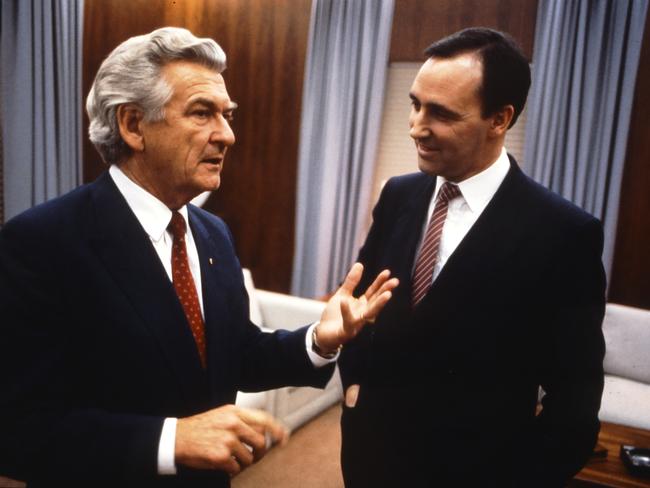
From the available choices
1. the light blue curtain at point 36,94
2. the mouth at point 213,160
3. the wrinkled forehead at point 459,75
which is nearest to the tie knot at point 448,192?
the wrinkled forehead at point 459,75

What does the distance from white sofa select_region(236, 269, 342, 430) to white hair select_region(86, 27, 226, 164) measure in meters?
2.00

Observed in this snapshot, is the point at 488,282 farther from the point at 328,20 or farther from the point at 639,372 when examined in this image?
the point at 328,20

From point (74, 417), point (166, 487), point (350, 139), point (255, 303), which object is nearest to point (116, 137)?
point (74, 417)

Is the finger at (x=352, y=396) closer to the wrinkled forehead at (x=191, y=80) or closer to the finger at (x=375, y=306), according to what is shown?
the finger at (x=375, y=306)

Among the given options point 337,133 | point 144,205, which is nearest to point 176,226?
point 144,205

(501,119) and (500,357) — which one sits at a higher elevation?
(501,119)

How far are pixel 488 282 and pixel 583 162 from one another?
7.96 ft

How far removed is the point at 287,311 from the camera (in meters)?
3.50

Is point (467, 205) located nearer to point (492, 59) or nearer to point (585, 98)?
point (492, 59)

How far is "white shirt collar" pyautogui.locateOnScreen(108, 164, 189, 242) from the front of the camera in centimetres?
116

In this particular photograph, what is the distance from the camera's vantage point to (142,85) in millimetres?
1149

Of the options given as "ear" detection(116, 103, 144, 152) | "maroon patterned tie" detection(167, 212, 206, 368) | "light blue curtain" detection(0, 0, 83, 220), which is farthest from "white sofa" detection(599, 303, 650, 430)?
"light blue curtain" detection(0, 0, 83, 220)

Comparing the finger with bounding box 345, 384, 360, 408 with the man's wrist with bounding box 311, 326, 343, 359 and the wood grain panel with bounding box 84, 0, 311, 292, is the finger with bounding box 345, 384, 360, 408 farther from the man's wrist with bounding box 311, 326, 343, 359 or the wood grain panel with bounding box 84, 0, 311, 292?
the wood grain panel with bounding box 84, 0, 311, 292

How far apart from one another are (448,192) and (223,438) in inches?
33.9
